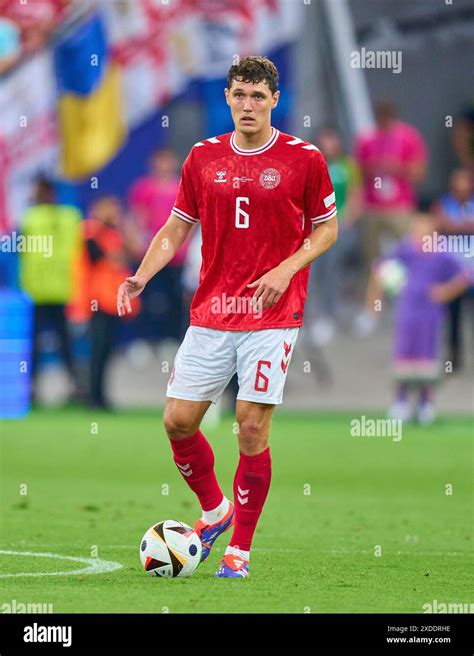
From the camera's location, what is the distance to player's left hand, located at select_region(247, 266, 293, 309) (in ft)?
29.0

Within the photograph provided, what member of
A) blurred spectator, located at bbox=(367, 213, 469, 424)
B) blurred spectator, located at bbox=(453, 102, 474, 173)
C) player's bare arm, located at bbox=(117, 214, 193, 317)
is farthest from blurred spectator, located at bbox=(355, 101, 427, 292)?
player's bare arm, located at bbox=(117, 214, 193, 317)

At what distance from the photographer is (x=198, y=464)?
946 centimetres

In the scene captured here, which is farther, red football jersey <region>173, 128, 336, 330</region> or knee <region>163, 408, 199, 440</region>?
knee <region>163, 408, 199, 440</region>

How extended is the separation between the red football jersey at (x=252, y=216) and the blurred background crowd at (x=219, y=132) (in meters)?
13.2

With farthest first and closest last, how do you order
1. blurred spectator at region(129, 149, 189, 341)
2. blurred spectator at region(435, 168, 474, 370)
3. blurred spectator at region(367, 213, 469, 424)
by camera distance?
blurred spectator at region(129, 149, 189, 341), blurred spectator at region(435, 168, 474, 370), blurred spectator at region(367, 213, 469, 424)

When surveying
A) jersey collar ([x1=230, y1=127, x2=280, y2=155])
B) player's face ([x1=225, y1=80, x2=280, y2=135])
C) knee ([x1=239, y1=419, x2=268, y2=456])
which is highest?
player's face ([x1=225, y1=80, x2=280, y2=135])

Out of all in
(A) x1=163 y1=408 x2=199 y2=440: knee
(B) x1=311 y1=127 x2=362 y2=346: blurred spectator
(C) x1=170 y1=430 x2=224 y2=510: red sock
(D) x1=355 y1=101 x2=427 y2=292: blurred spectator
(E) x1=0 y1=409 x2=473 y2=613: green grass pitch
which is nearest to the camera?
(E) x1=0 y1=409 x2=473 y2=613: green grass pitch

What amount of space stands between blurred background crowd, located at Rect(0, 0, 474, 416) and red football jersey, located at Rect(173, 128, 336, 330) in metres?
13.2

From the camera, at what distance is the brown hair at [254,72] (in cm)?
902

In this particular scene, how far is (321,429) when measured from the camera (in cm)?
1977

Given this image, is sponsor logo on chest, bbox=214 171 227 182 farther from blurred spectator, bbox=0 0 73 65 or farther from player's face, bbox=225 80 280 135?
blurred spectator, bbox=0 0 73 65

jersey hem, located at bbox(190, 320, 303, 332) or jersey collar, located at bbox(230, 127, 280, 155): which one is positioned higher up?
jersey collar, located at bbox(230, 127, 280, 155)

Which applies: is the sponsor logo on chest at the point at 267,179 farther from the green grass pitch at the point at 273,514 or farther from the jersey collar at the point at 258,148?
the green grass pitch at the point at 273,514

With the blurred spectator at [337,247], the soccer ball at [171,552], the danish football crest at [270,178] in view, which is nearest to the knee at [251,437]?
the soccer ball at [171,552]
